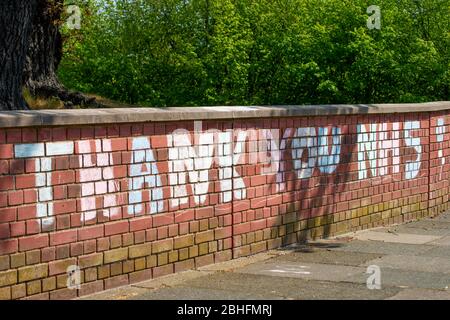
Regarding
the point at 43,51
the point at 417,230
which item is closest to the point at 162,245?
the point at 417,230

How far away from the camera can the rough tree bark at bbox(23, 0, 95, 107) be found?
15367mm

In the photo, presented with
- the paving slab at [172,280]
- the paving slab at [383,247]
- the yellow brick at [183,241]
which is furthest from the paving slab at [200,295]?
the paving slab at [383,247]

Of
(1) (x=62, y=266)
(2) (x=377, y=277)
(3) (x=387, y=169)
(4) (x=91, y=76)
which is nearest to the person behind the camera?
(1) (x=62, y=266)

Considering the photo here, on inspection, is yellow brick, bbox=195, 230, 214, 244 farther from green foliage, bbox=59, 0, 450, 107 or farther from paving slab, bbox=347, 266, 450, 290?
green foliage, bbox=59, 0, 450, 107

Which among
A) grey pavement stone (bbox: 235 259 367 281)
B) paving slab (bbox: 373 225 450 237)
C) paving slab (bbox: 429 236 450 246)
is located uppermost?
grey pavement stone (bbox: 235 259 367 281)

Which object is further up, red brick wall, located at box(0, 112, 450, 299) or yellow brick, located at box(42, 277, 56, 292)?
red brick wall, located at box(0, 112, 450, 299)

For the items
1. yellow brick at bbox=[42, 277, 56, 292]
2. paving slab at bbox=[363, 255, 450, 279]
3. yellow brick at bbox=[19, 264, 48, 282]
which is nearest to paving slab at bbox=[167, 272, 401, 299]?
paving slab at bbox=[363, 255, 450, 279]

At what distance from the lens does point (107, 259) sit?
7.94 metres

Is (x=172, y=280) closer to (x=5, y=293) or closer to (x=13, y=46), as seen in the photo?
(x=5, y=293)

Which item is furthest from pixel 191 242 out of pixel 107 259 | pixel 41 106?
pixel 41 106

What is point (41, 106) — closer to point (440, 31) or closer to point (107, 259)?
point (107, 259)

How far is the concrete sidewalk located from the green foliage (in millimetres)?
18072

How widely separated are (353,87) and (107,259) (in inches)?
893

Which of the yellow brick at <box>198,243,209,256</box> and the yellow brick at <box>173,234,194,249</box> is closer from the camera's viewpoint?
the yellow brick at <box>173,234,194,249</box>
